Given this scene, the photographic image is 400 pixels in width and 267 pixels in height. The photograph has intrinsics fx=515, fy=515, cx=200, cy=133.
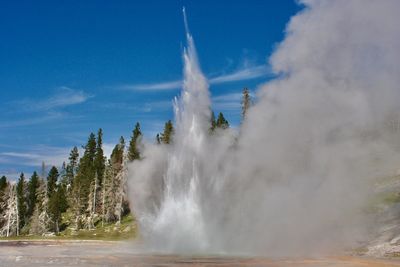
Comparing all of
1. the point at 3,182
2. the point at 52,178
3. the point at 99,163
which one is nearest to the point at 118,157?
the point at 99,163

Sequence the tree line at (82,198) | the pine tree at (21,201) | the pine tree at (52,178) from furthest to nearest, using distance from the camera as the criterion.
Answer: the pine tree at (52,178), the pine tree at (21,201), the tree line at (82,198)

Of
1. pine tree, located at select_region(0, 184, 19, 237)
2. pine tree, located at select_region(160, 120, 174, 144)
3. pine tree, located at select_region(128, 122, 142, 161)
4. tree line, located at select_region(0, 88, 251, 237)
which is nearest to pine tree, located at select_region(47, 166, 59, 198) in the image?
tree line, located at select_region(0, 88, 251, 237)

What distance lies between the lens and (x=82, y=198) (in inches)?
3819

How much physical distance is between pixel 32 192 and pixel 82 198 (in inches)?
1158

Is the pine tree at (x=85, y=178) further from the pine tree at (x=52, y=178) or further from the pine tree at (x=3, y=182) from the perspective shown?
the pine tree at (x=3, y=182)

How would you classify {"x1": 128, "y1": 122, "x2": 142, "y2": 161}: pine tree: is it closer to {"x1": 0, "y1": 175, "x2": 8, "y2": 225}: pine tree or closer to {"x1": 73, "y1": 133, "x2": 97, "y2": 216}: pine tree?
{"x1": 73, "y1": 133, "x2": 97, "y2": 216}: pine tree

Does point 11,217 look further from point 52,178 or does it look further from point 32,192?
point 52,178

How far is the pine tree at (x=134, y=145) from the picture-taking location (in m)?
103

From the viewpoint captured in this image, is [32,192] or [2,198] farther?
[32,192]

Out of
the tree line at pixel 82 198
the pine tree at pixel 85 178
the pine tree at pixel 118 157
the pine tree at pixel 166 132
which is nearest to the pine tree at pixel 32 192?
the tree line at pixel 82 198

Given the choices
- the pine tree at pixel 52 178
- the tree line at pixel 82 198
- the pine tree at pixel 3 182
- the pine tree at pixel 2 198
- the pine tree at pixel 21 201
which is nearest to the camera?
the tree line at pixel 82 198

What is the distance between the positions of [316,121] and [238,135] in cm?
747

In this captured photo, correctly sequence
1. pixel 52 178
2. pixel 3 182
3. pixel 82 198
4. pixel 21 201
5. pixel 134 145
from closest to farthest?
pixel 82 198 < pixel 134 145 < pixel 21 201 < pixel 3 182 < pixel 52 178

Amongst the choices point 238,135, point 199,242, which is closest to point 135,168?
point 238,135
